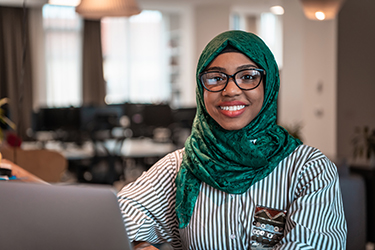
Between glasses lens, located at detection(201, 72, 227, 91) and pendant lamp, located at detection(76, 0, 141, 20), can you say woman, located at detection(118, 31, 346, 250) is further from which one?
pendant lamp, located at detection(76, 0, 141, 20)

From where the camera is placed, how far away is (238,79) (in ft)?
3.56

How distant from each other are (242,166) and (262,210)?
0.41ft

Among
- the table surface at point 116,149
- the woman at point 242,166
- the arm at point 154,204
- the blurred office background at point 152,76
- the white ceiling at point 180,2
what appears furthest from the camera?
the white ceiling at point 180,2

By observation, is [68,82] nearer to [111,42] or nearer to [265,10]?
[111,42]

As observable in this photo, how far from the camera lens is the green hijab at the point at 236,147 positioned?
1.07 metres

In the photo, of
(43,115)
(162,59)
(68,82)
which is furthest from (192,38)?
(43,115)

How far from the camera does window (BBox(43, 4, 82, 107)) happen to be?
866cm

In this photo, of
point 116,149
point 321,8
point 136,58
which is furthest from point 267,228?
point 136,58

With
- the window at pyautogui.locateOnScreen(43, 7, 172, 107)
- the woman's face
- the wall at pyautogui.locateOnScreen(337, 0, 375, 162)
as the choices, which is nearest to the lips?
the woman's face

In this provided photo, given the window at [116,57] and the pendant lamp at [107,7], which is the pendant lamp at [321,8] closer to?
the pendant lamp at [107,7]

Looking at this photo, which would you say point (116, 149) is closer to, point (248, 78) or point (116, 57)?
point (248, 78)

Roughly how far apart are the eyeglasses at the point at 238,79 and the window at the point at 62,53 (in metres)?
8.11

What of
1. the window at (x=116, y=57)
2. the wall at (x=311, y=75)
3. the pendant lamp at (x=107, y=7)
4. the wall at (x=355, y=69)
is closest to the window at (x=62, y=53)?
the window at (x=116, y=57)

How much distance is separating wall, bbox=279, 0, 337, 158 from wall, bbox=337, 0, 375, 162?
0.55 ft
